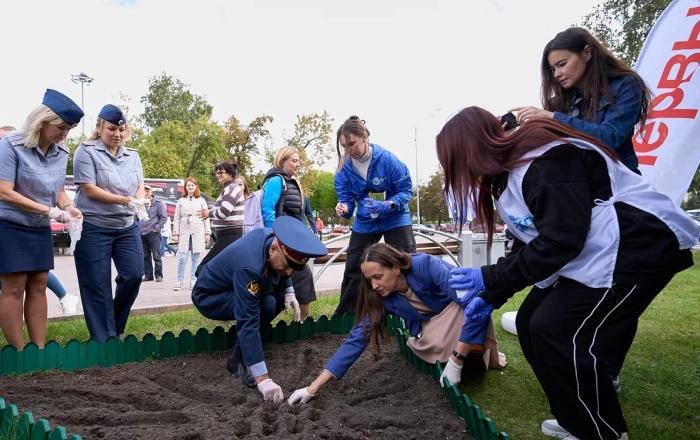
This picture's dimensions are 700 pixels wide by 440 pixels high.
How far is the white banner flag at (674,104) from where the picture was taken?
3.18m

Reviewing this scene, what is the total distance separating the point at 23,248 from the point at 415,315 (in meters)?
2.38

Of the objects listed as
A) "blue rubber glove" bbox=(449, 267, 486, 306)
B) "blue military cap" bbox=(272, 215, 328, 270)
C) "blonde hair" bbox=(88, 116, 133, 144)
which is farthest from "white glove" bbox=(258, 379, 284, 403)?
"blonde hair" bbox=(88, 116, 133, 144)

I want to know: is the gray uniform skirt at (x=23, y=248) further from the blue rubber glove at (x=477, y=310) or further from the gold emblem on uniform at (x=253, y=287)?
the blue rubber glove at (x=477, y=310)

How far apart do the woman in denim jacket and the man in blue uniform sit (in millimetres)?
1243

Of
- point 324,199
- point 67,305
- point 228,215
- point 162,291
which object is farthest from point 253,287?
point 324,199

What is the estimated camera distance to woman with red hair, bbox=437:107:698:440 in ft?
6.03

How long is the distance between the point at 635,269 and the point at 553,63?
1.09m

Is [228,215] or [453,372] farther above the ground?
[228,215]

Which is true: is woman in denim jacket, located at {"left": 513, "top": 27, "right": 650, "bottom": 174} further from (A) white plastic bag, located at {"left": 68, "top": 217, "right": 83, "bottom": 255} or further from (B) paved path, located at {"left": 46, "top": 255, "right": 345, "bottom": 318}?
(B) paved path, located at {"left": 46, "top": 255, "right": 345, "bottom": 318}

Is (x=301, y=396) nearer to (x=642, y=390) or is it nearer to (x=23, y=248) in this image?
(x=642, y=390)

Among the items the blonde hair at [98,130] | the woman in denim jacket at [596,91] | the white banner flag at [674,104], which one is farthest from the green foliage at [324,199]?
the woman in denim jacket at [596,91]

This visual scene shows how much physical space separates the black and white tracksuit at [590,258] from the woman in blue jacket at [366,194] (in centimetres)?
226

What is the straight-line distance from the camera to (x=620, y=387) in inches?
118

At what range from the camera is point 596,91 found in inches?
94.0
